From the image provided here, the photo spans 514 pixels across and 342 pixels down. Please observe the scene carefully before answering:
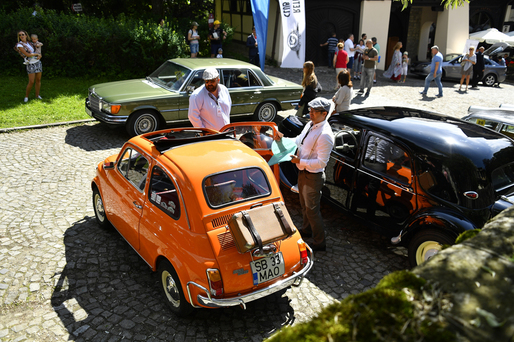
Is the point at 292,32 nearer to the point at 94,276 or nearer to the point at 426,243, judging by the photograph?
the point at 426,243

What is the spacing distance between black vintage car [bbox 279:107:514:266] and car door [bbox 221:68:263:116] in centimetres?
480

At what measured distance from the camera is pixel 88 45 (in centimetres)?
1439

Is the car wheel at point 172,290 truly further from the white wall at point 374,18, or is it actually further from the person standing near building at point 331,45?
the white wall at point 374,18

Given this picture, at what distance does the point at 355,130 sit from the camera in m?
6.08

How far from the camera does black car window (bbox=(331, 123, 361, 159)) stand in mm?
6031

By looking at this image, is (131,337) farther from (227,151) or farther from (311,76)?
(311,76)

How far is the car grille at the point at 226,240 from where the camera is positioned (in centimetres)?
398

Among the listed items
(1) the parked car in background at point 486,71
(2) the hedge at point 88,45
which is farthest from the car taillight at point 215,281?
(1) the parked car in background at point 486,71

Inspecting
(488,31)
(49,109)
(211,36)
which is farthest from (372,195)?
(488,31)

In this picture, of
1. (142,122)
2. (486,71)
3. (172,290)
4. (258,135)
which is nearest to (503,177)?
(258,135)

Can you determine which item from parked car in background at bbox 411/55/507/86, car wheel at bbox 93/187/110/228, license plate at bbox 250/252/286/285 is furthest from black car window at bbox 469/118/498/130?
parked car in background at bbox 411/55/507/86

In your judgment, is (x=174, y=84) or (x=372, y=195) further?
(x=174, y=84)

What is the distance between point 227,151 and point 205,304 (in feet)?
5.80

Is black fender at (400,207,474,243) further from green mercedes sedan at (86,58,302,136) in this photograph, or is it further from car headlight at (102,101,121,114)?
car headlight at (102,101,121,114)
